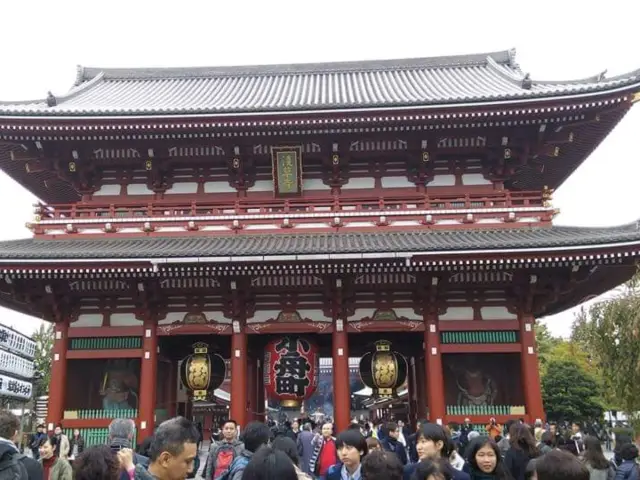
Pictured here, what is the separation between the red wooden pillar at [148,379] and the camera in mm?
14180

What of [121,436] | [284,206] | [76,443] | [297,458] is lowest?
[76,443]

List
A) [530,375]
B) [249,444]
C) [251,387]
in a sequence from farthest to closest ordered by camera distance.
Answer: [251,387]
[530,375]
[249,444]

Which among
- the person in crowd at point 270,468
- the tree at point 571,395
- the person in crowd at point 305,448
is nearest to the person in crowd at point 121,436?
the person in crowd at point 270,468

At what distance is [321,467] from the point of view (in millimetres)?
8359

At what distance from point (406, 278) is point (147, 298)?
7.02 meters

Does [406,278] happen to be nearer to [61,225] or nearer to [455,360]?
[455,360]

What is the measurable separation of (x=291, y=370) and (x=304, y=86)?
40.7ft

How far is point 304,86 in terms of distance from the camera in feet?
72.9

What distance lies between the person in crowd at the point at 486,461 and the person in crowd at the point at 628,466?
224 centimetres

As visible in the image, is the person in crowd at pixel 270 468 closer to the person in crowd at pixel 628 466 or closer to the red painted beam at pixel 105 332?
the person in crowd at pixel 628 466

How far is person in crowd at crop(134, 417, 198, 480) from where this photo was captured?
3424mm

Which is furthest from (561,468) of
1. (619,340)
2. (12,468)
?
(619,340)

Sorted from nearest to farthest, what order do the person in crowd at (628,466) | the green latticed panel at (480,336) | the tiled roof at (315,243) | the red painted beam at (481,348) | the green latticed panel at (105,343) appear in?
the person in crowd at (628,466), the tiled roof at (315,243), the red painted beam at (481,348), the green latticed panel at (480,336), the green latticed panel at (105,343)

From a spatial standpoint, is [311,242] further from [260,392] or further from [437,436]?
[437,436]
